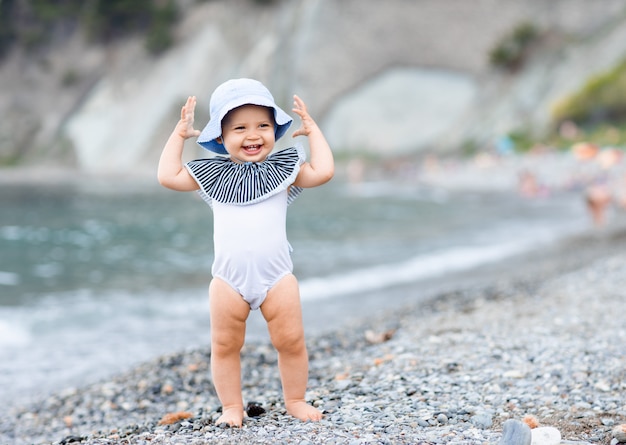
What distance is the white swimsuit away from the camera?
3.71m

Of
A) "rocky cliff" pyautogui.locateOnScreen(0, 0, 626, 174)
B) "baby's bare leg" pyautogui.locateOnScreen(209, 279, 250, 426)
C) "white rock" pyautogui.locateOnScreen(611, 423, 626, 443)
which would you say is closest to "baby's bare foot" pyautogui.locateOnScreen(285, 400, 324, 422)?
"baby's bare leg" pyautogui.locateOnScreen(209, 279, 250, 426)

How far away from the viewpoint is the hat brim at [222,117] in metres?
3.66

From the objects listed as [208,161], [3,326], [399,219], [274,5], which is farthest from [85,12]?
[208,161]

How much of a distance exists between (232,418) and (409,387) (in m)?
1.10

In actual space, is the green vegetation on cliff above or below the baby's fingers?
above

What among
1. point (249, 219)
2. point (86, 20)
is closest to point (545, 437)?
point (249, 219)

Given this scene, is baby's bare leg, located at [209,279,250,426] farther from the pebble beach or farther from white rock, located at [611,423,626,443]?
white rock, located at [611,423,626,443]

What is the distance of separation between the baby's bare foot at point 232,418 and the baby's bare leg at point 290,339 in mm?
282

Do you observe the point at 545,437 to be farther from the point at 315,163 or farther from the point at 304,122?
the point at 304,122

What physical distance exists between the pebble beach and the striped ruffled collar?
1.20m

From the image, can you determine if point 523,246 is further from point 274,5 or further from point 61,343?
point 274,5

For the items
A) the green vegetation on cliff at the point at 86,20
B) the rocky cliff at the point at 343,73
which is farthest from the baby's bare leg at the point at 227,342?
the green vegetation on cliff at the point at 86,20

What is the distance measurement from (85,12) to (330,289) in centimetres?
3696

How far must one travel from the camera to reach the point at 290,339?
3.81 m
